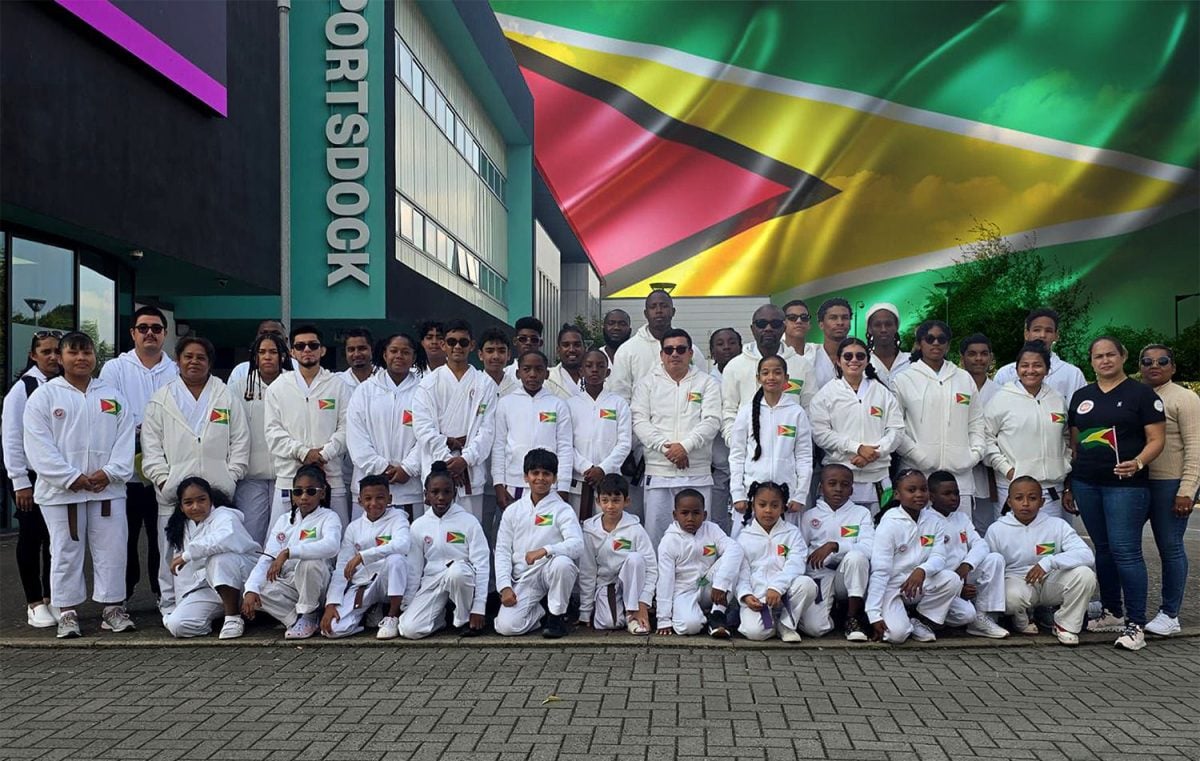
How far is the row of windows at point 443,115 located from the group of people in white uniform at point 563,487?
50.7 feet

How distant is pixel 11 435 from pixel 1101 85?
5279 cm

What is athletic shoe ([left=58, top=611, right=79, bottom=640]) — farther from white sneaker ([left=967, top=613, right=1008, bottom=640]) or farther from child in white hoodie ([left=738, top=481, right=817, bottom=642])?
white sneaker ([left=967, top=613, right=1008, bottom=640])

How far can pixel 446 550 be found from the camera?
695cm

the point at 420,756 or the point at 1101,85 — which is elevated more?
the point at 1101,85

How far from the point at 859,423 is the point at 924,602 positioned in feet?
4.49

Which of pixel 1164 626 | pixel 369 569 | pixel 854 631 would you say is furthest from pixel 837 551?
pixel 369 569

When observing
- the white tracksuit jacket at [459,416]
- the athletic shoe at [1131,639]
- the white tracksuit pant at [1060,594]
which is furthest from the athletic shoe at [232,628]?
the athletic shoe at [1131,639]

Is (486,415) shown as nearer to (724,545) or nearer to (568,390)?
(568,390)

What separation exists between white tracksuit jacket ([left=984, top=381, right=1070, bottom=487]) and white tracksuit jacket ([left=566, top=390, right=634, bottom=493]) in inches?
105

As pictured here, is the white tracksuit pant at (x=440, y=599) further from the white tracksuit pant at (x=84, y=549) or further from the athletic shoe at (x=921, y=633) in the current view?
the athletic shoe at (x=921, y=633)

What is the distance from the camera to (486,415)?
7.58m

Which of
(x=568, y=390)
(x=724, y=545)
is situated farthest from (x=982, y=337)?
(x=568, y=390)

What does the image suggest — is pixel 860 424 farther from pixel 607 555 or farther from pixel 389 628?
pixel 389 628

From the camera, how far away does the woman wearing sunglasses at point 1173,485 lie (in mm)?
6645
